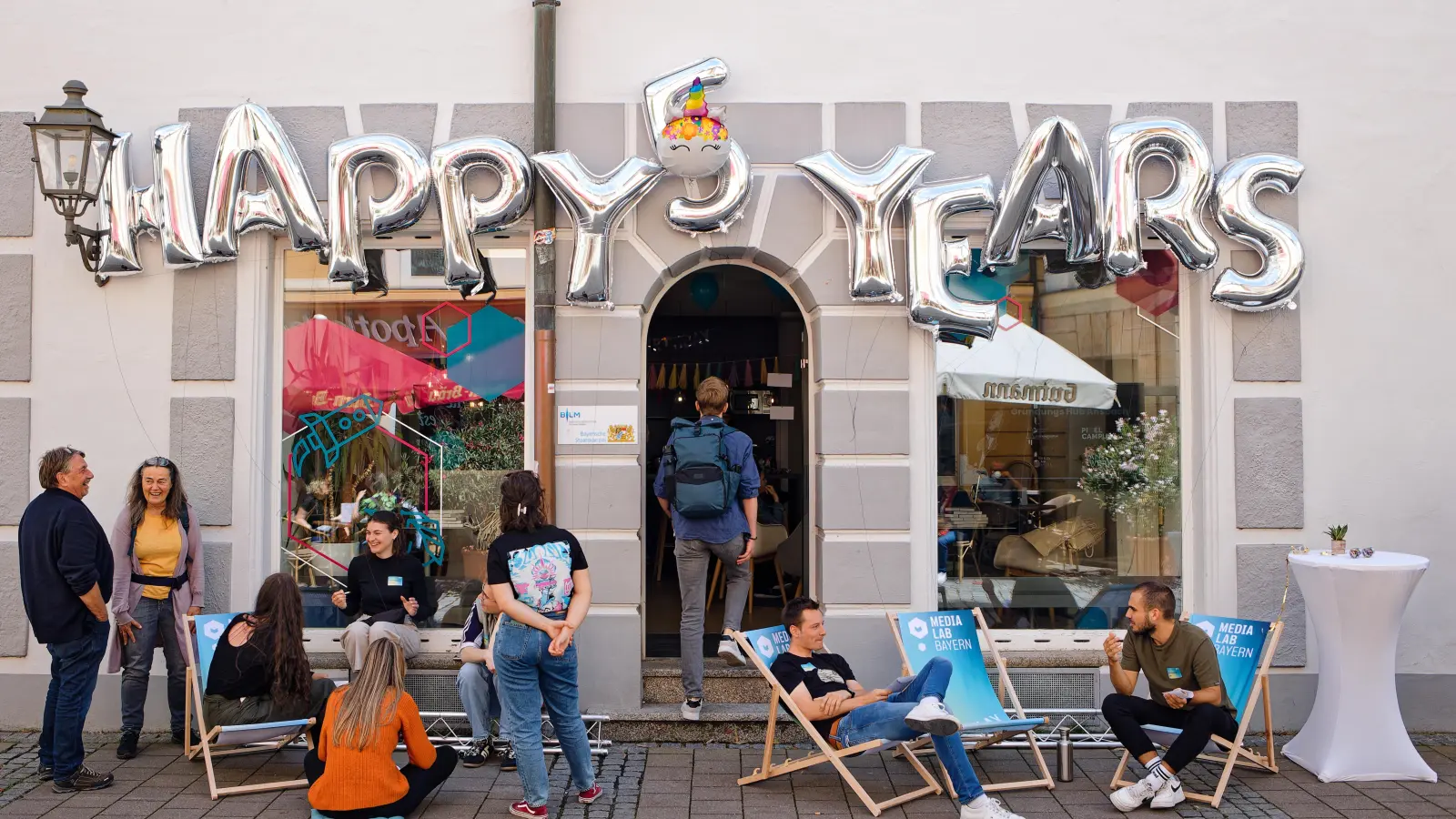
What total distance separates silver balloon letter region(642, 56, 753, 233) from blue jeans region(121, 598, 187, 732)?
10.7 ft

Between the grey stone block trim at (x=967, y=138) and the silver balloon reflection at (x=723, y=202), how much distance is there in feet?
3.31

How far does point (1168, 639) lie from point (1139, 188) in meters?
2.45

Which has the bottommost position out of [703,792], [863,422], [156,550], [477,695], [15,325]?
[703,792]

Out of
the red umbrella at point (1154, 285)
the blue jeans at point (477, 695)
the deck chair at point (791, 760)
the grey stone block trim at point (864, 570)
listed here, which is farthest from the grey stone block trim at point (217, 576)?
the red umbrella at point (1154, 285)

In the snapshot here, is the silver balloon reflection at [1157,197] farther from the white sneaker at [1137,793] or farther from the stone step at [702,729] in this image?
the stone step at [702,729]

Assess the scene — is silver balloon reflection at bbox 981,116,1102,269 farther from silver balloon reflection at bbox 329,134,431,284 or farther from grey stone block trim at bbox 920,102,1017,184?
silver balloon reflection at bbox 329,134,431,284

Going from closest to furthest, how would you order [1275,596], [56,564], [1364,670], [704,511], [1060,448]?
1. [56,564]
2. [1364,670]
3. [704,511]
4. [1275,596]
5. [1060,448]

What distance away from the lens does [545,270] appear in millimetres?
6062

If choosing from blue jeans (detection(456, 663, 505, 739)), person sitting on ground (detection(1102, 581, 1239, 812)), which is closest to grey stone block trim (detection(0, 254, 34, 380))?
blue jeans (detection(456, 663, 505, 739))

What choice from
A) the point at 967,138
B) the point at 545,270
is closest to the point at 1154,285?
the point at 967,138

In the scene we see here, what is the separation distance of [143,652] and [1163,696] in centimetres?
489

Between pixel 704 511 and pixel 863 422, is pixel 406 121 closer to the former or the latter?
pixel 704 511

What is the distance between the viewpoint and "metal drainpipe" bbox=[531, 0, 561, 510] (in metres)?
6.03

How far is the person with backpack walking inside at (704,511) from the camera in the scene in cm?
584
